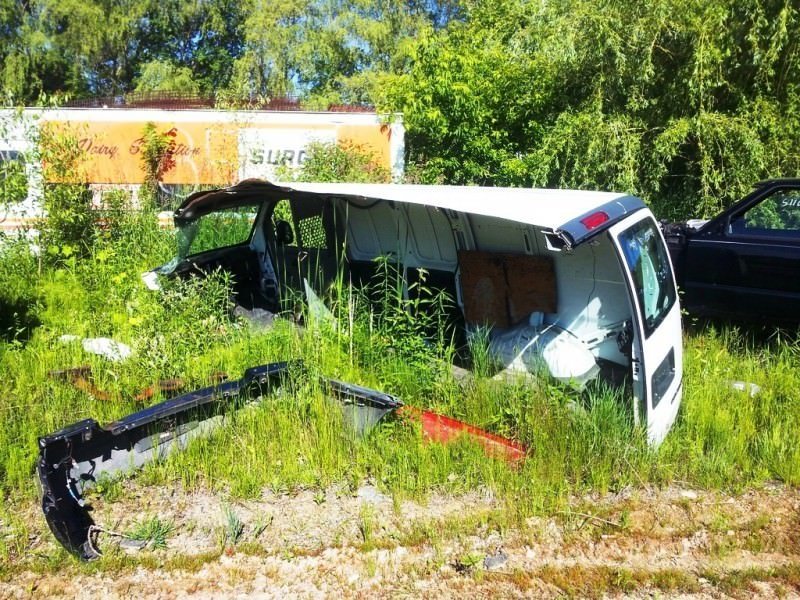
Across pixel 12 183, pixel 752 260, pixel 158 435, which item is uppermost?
pixel 12 183

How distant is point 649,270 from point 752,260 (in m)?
2.32

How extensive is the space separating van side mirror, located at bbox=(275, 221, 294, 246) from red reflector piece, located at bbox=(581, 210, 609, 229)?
3705 millimetres

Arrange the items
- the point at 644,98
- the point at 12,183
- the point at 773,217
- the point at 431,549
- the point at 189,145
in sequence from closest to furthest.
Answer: the point at 431,549 → the point at 773,217 → the point at 12,183 → the point at 644,98 → the point at 189,145

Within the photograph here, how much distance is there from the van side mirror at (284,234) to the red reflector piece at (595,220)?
12.2ft

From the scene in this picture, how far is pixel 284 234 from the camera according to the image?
7.35 meters

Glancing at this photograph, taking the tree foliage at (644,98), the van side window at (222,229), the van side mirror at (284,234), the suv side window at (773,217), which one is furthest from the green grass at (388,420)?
the tree foliage at (644,98)

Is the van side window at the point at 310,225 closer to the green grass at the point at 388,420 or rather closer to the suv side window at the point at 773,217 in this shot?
the green grass at the point at 388,420

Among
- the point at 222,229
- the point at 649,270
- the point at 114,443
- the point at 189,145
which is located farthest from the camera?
the point at 189,145

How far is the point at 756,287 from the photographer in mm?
6676

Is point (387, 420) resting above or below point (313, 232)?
below

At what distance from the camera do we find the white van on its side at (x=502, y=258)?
4.59 m

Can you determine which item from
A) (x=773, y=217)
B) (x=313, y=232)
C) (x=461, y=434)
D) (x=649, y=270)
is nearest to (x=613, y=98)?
(x=773, y=217)

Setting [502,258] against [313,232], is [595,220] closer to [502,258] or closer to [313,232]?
[502,258]

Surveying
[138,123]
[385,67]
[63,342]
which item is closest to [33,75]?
[385,67]
